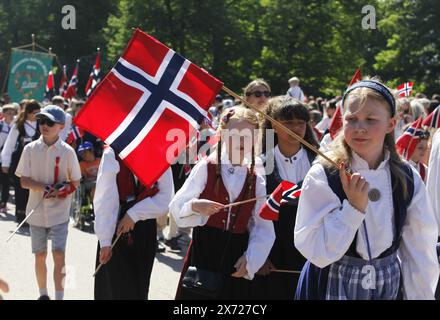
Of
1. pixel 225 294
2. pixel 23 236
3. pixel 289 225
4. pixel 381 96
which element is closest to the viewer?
pixel 381 96

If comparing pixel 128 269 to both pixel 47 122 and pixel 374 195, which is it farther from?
pixel 374 195

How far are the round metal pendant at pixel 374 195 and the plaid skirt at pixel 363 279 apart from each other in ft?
0.86

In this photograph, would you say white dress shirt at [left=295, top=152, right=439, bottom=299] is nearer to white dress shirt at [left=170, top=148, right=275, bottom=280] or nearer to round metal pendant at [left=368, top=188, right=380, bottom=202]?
round metal pendant at [left=368, top=188, right=380, bottom=202]

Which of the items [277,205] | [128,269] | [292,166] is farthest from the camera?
[128,269]

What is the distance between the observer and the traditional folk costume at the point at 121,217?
195 inches

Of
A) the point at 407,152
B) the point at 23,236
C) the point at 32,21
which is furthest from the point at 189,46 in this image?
the point at 407,152

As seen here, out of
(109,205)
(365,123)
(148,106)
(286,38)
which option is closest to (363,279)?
(365,123)

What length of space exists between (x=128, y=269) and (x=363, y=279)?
2.35 metres

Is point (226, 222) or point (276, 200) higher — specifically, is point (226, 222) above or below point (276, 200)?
below

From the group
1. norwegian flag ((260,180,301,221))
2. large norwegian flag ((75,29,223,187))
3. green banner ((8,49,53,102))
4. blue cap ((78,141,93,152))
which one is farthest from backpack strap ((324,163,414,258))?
green banner ((8,49,53,102))

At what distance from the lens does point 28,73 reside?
18.5m
